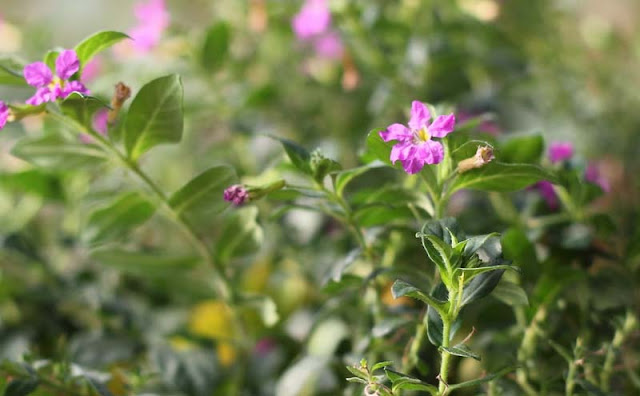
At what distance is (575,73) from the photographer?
3.42 feet

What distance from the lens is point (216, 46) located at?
724mm

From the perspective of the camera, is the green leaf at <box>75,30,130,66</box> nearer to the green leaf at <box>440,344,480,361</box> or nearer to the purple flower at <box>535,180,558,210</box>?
the green leaf at <box>440,344,480,361</box>

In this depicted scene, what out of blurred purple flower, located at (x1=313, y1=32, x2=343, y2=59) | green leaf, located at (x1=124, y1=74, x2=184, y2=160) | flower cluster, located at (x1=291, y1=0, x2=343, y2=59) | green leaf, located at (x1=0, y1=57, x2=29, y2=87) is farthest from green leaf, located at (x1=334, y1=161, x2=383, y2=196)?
blurred purple flower, located at (x1=313, y1=32, x2=343, y2=59)

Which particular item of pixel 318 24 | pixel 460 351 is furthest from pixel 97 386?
pixel 318 24

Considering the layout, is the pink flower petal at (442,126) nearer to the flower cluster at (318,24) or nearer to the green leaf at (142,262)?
the green leaf at (142,262)

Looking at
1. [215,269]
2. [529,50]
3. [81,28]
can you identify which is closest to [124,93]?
[215,269]

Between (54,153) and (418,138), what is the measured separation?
0.32 m

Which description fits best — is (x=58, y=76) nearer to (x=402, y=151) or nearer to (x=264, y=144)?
(x=402, y=151)

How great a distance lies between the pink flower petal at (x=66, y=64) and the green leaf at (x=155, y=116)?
0.05m

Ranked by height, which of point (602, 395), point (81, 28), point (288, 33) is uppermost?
point (81, 28)

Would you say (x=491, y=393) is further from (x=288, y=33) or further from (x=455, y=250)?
(x=288, y=33)

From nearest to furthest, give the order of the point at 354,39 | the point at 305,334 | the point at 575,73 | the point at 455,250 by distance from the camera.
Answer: the point at 455,250 → the point at 305,334 → the point at 354,39 → the point at 575,73

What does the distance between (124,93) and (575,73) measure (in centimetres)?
79

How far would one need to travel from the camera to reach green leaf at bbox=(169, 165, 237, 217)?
0.51 meters
